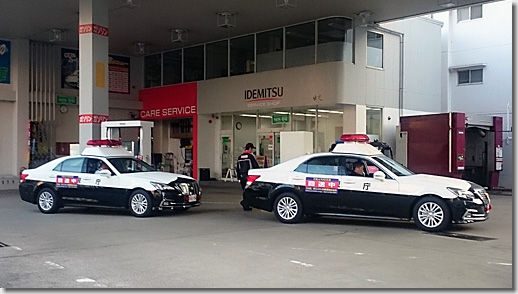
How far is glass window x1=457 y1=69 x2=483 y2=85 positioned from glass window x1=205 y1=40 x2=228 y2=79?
10579mm

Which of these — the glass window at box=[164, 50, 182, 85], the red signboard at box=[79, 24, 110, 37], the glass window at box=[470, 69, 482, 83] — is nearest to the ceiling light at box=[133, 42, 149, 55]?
the glass window at box=[164, 50, 182, 85]

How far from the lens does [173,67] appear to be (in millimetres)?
27625

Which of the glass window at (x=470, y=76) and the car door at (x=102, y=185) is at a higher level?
the glass window at (x=470, y=76)

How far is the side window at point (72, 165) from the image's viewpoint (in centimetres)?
1424

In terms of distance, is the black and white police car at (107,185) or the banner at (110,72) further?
the banner at (110,72)

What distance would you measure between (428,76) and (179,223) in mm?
15581

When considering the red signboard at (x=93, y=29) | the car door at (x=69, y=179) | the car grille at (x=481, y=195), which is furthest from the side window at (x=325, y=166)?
the red signboard at (x=93, y=29)

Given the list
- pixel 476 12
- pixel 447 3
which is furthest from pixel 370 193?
pixel 476 12

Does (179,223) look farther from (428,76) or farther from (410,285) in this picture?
(428,76)

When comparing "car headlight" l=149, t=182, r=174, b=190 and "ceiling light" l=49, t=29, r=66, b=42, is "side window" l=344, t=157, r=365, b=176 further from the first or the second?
"ceiling light" l=49, t=29, r=66, b=42

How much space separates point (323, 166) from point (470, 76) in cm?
1627

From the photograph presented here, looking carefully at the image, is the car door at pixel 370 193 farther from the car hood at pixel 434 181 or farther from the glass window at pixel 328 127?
the glass window at pixel 328 127

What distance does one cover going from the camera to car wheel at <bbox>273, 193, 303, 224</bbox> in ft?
40.1

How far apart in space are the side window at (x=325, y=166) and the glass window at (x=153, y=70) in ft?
57.1
